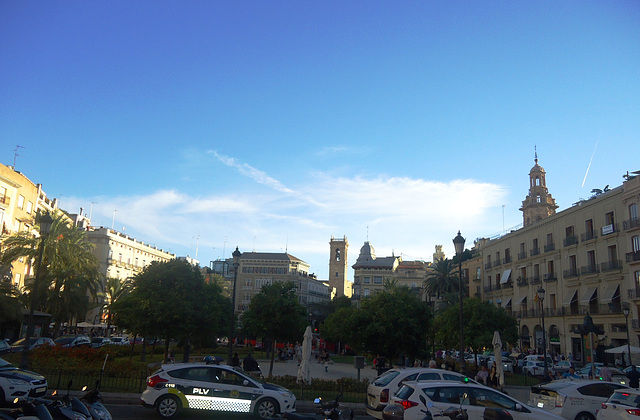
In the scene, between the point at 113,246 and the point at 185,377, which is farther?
the point at 113,246

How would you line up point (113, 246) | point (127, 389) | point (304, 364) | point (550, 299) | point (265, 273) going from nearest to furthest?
1. point (127, 389)
2. point (304, 364)
3. point (550, 299)
4. point (113, 246)
5. point (265, 273)

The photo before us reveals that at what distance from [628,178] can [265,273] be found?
234 ft

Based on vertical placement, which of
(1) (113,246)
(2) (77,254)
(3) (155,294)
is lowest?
(3) (155,294)

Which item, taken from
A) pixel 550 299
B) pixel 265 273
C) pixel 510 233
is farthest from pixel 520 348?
pixel 265 273

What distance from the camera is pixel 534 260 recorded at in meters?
51.2

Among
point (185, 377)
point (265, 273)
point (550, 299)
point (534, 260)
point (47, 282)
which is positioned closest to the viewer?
point (185, 377)

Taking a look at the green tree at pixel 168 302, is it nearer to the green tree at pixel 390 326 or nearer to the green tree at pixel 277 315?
the green tree at pixel 277 315

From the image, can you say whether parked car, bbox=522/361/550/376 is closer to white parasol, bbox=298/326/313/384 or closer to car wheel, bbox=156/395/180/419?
white parasol, bbox=298/326/313/384

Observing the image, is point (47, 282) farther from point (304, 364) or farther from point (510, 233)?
point (510, 233)

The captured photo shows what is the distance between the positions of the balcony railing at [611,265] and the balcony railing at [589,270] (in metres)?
0.73

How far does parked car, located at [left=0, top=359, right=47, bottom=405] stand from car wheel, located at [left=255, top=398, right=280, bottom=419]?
6.22 m

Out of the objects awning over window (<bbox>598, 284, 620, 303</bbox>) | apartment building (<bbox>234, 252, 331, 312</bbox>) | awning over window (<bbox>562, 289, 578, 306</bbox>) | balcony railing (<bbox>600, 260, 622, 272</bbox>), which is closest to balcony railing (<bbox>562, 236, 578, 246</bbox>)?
balcony railing (<bbox>600, 260, 622, 272</bbox>)

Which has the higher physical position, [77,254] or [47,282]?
[77,254]

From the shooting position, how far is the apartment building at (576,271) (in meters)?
38.0
